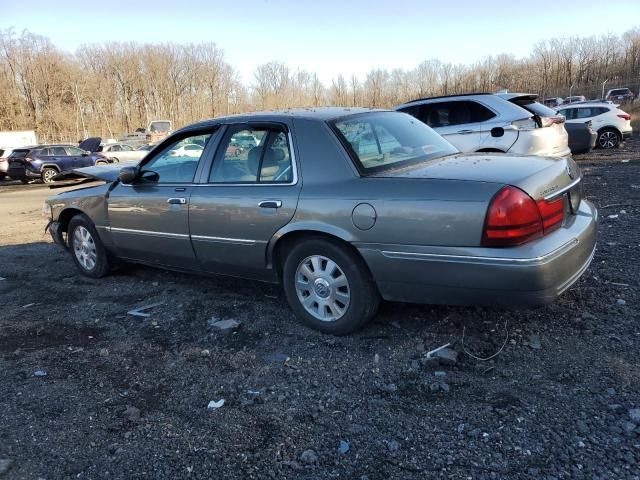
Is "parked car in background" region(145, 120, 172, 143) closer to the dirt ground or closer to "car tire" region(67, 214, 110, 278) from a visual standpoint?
"car tire" region(67, 214, 110, 278)

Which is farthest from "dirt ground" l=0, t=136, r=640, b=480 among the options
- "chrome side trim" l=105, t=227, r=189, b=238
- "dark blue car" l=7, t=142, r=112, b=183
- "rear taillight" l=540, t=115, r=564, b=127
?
"dark blue car" l=7, t=142, r=112, b=183

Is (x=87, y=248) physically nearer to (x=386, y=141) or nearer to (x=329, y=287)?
(x=329, y=287)

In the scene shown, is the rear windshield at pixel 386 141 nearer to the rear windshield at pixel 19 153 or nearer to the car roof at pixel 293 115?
the car roof at pixel 293 115

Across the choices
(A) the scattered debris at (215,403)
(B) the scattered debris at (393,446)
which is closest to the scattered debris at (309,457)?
(B) the scattered debris at (393,446)

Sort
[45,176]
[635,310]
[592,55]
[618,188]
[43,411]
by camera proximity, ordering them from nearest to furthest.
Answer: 1. [43,411]
2. [635,310]
3. [618,188]
4. [45,176]
5. [592,55]

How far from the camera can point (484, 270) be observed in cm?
302

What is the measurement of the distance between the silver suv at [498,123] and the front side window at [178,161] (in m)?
4.36

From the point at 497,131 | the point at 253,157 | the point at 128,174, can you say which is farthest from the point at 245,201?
the point at 497,131

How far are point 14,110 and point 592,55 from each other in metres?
73.3

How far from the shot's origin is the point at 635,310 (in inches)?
147

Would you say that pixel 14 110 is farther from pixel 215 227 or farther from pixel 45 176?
pixel 215 227

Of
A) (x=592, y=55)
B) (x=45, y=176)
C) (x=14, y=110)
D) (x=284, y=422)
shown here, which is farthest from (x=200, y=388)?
(x=592, y=55)

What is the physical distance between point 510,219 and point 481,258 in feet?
0.90

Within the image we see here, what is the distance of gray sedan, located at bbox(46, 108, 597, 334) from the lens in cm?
303
